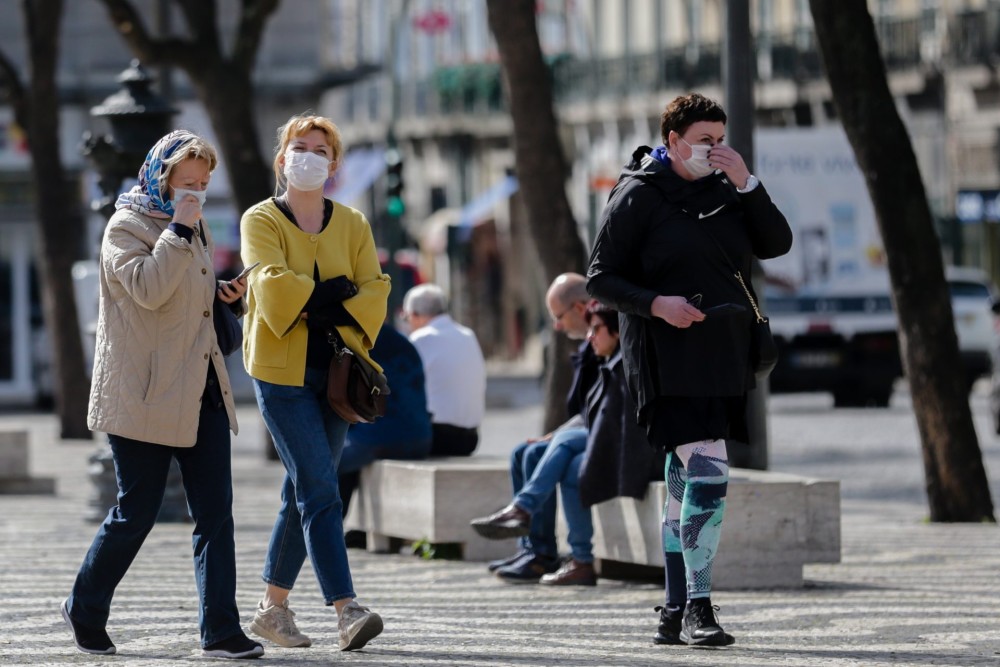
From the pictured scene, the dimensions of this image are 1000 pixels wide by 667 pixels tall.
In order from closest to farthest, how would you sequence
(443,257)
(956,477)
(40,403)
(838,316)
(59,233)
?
(956,477) → (59,233) → (838,316) → (40,403) → (443,257)

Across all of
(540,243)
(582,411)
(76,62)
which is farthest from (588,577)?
(76,62)

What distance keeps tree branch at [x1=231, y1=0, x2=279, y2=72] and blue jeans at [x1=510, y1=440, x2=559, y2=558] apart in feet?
30.5

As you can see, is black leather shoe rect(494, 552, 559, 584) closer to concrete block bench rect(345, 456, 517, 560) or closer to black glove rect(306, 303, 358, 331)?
concrete block bench rect(345, 456, 517, 560)

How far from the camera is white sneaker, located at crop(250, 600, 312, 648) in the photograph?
8.32 metres

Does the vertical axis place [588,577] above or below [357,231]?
below

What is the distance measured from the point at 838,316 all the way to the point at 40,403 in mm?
11327

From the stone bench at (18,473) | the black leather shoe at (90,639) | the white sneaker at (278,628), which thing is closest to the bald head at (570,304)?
the white sneaker at (278,628)

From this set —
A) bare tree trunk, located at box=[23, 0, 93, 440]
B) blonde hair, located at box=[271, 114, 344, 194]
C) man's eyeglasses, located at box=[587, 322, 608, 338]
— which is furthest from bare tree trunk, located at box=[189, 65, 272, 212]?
blonde hair, located at box=[271, 114, 344, 194]

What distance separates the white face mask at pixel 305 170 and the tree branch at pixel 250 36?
11763mm

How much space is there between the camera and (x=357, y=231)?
27.8ft

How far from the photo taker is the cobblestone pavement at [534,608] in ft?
26.9

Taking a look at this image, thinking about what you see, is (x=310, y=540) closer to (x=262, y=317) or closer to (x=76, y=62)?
(x=262, y=317)

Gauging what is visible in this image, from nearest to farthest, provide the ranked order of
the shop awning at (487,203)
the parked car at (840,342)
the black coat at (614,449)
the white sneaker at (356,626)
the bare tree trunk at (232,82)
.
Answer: the white sneaker at (356,626) → the black coat at (614,449) → the bare tree trunk at (232,82) → the parked car at (840,342) → the shop awning at (487,203)

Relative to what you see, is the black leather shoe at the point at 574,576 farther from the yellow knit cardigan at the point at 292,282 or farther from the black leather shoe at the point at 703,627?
the yellow knit cardigan at the point at 292,282
